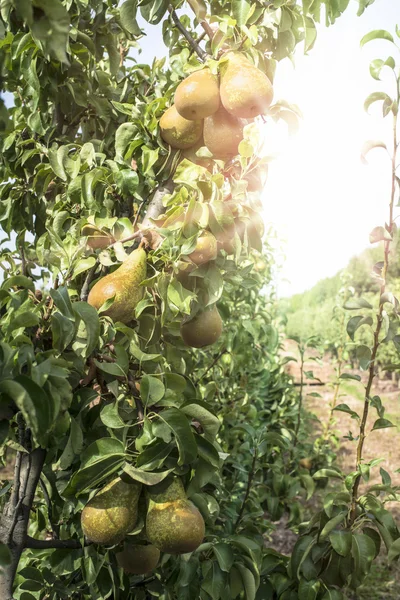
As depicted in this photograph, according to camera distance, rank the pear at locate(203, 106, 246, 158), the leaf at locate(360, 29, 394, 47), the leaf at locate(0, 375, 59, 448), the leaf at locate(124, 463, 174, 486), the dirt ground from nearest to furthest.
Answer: the leaf at locate(0, 375, 59, 448) < the leaf at locate(124, 463, 174, 486) < the pear at locate(203, 106, 246, 158) < the leaf at locate(360, 29, 394, 47) < the dirt ground

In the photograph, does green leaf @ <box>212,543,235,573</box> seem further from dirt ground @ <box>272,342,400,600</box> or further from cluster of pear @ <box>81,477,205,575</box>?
dirt ground @ <box>272,342,400,600</box>

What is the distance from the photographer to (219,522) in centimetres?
280

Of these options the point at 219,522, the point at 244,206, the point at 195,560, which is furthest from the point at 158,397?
the point at 219,522

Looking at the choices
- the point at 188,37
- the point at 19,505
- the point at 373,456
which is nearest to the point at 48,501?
the point at 19,505

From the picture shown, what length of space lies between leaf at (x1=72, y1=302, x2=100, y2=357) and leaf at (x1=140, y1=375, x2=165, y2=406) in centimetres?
15

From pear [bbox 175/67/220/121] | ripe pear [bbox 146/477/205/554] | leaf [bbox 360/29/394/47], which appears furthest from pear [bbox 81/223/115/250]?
leaf [bbox 360/29/394/47]

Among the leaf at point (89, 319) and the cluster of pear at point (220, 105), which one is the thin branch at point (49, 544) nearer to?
the leaf at point (89, 319)

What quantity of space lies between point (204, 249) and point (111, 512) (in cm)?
66

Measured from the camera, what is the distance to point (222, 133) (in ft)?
4.85

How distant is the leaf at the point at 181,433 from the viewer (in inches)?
46.4

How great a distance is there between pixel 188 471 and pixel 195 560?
1.52 ft

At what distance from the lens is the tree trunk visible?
131 centimetres

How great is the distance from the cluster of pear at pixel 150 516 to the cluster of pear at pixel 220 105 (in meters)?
0.91

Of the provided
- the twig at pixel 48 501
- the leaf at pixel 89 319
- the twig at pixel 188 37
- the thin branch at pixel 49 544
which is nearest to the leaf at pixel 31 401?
the leaf at pixel 89 319
